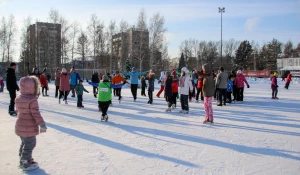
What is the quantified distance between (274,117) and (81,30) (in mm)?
39695

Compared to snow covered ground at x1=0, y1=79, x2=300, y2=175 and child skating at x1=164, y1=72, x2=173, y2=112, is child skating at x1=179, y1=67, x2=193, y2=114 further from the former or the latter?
snow covered ground at x1=0, y1=79, x2=300, y2=175

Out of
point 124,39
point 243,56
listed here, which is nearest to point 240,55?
point 243,56

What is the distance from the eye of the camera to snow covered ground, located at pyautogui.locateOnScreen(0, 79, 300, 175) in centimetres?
394

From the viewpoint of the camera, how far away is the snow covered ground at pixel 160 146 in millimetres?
3938

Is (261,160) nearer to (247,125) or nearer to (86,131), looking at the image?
(247,125)

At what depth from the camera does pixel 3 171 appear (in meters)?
3.76

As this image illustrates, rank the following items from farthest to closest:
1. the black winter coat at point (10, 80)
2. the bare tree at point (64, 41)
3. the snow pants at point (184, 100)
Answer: the bare tree at point (64, 41) → the snow pants at point (184, 100) → the black winter coat at point (10, 80)

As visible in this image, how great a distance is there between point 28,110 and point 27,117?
0.39 ft

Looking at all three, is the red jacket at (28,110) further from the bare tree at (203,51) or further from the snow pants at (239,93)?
the bare tree at (203,51)

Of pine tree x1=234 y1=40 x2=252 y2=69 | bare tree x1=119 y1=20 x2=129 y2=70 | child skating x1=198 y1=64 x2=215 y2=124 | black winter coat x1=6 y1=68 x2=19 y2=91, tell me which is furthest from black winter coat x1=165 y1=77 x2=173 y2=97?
pine tree x1=234 y1=40 x2=252 y2=69

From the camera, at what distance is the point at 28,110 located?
12.4 ft

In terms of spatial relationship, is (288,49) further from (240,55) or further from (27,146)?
(27,146)

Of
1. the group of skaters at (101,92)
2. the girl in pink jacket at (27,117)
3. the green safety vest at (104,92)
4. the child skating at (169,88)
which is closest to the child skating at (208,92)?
the group of skaters at (101,92)

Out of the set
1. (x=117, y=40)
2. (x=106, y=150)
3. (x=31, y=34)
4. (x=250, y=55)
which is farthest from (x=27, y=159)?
(x=250, y=55)
